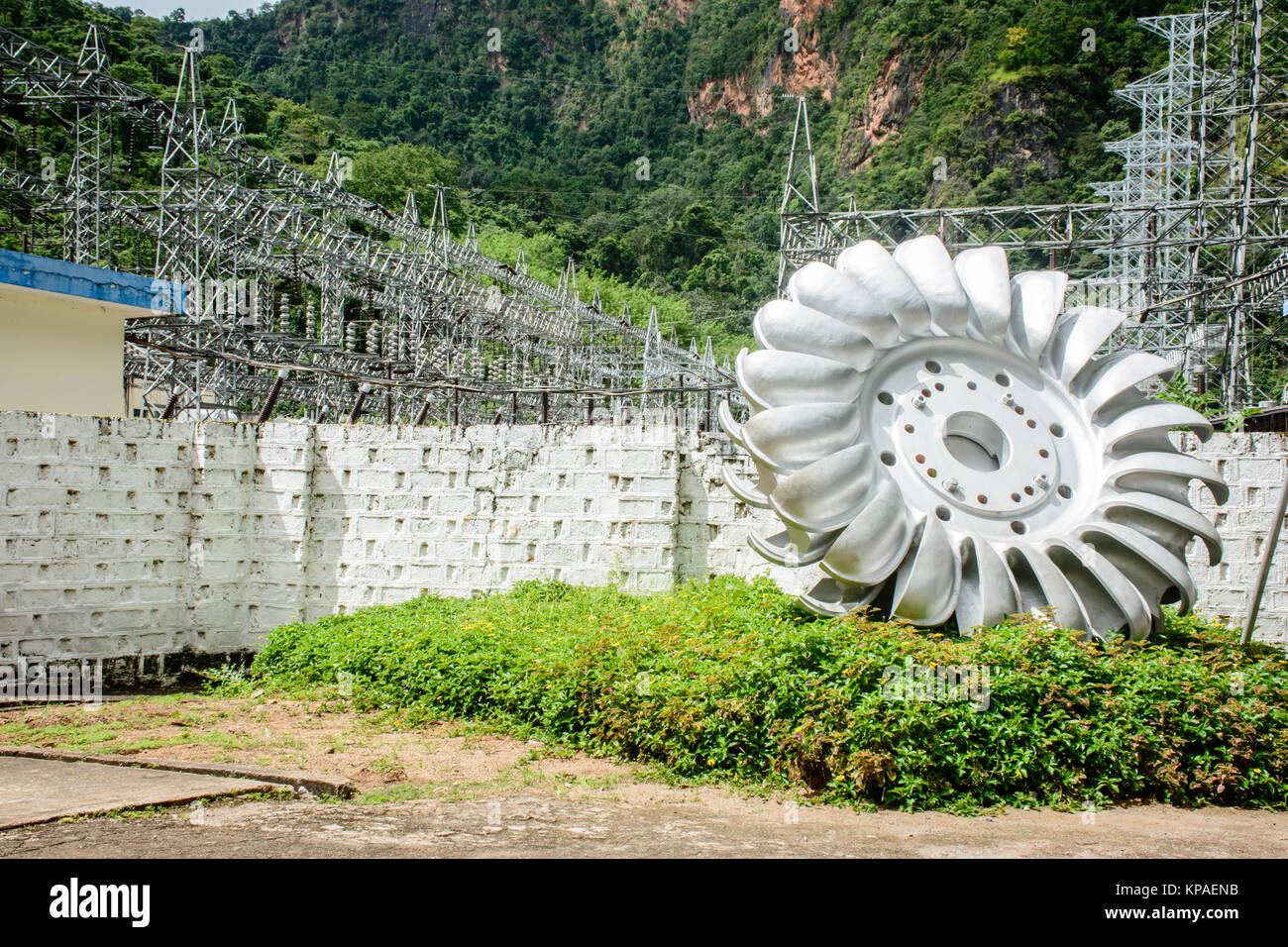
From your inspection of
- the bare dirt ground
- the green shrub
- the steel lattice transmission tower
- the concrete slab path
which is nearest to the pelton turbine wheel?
the green shrub

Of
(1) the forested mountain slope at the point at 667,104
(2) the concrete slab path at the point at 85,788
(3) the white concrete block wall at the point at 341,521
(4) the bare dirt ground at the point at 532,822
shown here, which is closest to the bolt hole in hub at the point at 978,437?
(4) the bare dirt ground at the point at 532,822

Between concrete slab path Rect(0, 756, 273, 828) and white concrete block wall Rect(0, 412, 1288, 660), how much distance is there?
A: 3.71 m

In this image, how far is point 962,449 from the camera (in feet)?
28.0

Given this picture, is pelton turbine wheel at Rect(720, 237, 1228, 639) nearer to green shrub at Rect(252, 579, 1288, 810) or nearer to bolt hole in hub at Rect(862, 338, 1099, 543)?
bolt hole in hub at Rect(862, 338, 1099, 543)

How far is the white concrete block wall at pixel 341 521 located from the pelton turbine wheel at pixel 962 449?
2529mm

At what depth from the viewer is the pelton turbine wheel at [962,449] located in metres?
7.57

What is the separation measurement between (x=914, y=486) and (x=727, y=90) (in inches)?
3666

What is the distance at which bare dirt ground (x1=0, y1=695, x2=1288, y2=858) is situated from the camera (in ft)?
17.5

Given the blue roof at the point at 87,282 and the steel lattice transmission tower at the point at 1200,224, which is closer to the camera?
the blue roof at the point at 87,282

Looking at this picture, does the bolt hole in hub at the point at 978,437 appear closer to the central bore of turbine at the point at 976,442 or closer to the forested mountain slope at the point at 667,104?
the central bore of turbine at the point at 976,442

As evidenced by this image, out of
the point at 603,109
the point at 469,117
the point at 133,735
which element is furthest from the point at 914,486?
the point at 603,109

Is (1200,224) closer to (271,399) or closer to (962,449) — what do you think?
(962,449)

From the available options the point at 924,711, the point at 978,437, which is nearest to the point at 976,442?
the point at 978,437

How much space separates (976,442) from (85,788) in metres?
6.75
